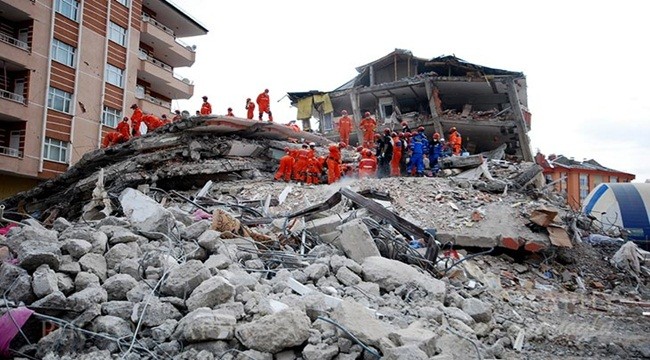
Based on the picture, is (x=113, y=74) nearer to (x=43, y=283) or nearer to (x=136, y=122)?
(x=136, y=122)

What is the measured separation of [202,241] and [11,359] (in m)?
2.04

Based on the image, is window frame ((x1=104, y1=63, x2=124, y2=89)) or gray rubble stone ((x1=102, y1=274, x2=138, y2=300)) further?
window frame ((x1=104, y1=63, x2=124, y2=89))

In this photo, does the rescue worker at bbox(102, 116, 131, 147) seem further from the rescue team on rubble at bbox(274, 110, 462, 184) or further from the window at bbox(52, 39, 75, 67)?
the window at bbox(52, 39, 75, 67)

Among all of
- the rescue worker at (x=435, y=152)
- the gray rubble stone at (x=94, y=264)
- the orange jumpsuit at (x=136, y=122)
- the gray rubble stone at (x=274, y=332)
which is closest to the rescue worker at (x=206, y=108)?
the orange jumpsuit at (x=136, y=122)

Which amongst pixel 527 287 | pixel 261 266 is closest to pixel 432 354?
pixel 261 266

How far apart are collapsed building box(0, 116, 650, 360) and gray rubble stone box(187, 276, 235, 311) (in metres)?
0.01

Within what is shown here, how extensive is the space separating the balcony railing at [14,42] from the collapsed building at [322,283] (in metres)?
12.7

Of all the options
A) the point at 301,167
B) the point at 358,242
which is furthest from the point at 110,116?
the point at 358,242

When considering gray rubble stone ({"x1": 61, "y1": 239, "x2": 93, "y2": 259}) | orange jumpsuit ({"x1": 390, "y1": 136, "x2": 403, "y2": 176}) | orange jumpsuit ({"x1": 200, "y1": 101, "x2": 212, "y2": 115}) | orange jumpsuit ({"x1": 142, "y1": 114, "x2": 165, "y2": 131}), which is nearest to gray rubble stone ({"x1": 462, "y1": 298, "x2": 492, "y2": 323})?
gray rubble stone ({"x1": 61, "y1": 239, "x2": 93, "y2": 259})

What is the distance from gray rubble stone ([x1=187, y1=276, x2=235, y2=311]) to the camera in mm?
3713

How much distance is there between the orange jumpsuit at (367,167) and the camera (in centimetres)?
1333

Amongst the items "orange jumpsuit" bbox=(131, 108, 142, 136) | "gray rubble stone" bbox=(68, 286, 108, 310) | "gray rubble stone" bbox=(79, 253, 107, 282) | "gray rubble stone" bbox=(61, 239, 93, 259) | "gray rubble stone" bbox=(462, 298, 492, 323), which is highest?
"orange jumpsuit" bbox=(131, 108, 142, 136)

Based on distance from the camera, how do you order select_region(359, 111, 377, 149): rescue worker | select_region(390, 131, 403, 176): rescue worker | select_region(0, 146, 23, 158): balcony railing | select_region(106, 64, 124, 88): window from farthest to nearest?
1. select_region(106, 64, 124, 88): window
2. select_region(0, 146, 23, 158): balcony railing
3. select_region(359, 111, 377, 149): rescue worker
4. select_region(390, 131, 403, 176): rescue worker

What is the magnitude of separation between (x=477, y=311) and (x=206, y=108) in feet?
40.7
